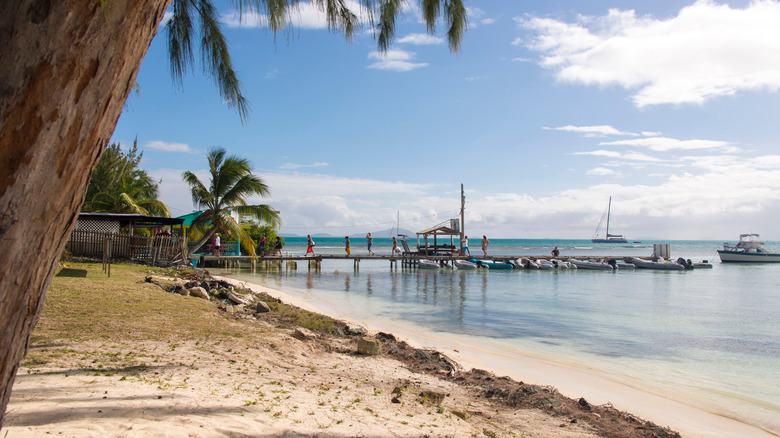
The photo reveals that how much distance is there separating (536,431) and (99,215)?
1929 centimetres

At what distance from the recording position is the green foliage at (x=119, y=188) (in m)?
23.2

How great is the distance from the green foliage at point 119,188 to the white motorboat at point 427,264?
18376 mm

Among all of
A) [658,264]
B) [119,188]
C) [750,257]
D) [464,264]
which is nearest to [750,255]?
[750,257]

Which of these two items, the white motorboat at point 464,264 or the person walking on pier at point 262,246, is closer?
the person walking on pier at point 262,246

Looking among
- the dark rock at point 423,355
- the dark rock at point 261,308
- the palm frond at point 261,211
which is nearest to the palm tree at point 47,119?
the dark rock at point 423,355

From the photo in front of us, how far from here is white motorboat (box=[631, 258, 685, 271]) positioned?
38250mm

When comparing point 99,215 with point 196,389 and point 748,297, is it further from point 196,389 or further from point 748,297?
point 748,297

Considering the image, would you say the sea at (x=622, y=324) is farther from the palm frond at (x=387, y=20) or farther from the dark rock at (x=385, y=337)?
the palm frond at (x=387, y=20)

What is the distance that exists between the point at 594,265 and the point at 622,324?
25.7 meters

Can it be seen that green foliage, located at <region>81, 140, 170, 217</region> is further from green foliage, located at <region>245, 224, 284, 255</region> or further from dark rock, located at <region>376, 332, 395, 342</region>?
dark rock, located at <region>376, 332, 395, 342</region>

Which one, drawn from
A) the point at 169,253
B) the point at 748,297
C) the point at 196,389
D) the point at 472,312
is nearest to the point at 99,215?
the point at 169,253

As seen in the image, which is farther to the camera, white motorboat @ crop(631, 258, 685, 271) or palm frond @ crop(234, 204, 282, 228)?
white motorboat @ crop(631, 258, 685, 271)

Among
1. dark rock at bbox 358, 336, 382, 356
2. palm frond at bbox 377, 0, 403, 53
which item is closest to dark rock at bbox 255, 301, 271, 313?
dark rock at bbox 358, 336, 382, 356

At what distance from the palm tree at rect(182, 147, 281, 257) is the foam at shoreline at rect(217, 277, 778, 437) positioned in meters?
15.1
